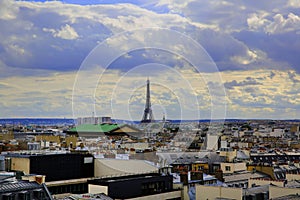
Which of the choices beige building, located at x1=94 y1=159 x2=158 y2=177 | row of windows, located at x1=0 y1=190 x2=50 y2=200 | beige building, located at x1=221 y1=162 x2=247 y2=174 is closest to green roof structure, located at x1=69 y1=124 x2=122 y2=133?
beige building, located at x1=221 y1=162 x2=247 y2=174

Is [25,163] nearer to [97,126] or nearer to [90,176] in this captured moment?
[90,176]

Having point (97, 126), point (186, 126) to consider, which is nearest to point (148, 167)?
point (97, 126)

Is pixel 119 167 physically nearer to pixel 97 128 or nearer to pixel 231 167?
pixel 231 167

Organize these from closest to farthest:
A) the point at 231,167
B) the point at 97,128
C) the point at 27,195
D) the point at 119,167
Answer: the point at 27,195
the point at 119,167
the point at 231,167
the point at 97,128

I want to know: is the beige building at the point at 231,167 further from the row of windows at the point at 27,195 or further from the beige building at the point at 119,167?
the row of windows at the point at 27,195

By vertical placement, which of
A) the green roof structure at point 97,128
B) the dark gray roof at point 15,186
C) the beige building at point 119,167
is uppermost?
the green roof structure at point 97,128

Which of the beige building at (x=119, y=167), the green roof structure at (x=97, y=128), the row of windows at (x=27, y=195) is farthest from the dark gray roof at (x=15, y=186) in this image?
the green roof structure at (x=97, y=128)

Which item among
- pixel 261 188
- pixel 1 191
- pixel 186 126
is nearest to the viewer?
pixel 1 191

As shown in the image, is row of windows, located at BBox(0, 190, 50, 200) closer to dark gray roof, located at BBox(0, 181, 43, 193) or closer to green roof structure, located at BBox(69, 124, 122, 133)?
dark gray roof, located at BBox(0, 181, 43, 193)

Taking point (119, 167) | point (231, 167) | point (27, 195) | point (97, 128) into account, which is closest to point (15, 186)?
point (27, 195)

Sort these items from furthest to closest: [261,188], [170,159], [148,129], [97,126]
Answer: [148,129]
[97,126]
[170,159]
[261,188]

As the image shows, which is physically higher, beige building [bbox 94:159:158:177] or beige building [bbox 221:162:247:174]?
beige building [bbox 94:159:158:177]
